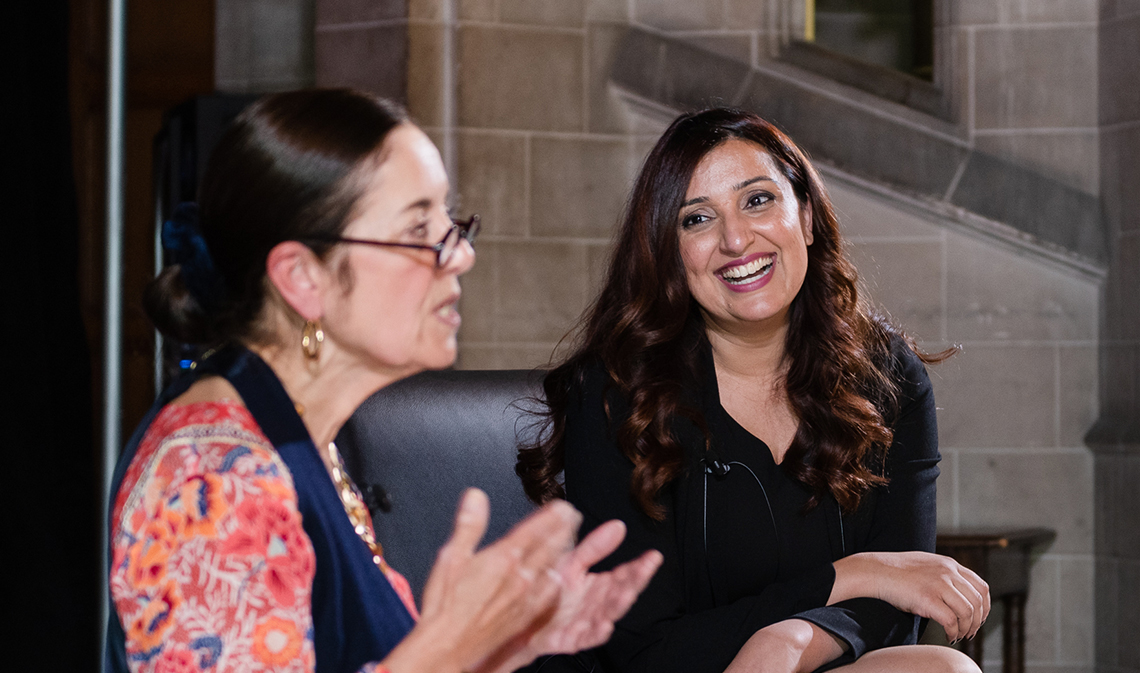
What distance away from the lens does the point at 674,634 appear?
59.1 inches

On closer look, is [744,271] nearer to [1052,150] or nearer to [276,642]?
A: [276,642]

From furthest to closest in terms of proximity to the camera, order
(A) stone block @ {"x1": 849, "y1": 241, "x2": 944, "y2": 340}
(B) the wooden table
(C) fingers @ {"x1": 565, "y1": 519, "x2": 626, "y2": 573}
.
A: (A) stone block @ {"x1": 849, "y1": 241, "x2": 944, "y2": 340} → (B) the wooden table → (C) fingers @ {"x1": 565, "y1": 519, "x2": 626, "y2": 573}

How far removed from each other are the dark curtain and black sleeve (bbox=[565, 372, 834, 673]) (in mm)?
1626

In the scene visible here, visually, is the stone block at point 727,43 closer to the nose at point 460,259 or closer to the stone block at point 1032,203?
the stone block at point 1032,203

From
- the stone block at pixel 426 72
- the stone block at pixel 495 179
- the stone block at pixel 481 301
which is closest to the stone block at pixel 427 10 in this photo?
the stone block at pixel 426 72

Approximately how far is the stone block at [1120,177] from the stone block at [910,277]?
629mm

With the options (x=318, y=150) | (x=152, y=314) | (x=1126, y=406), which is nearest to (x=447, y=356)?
(x=318, y=150)

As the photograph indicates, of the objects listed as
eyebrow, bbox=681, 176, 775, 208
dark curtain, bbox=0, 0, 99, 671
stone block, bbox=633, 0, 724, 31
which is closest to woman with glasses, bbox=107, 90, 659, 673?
eyebrow, bbox=681, 176, 775, 208

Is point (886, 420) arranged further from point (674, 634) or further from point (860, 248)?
point (860, 248)

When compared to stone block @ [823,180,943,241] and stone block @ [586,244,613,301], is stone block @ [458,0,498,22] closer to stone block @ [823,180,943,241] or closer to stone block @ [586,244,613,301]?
stone block @ [586,244,613,301]

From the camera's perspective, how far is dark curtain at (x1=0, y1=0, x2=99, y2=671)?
8.09 ft

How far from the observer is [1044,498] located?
3.43 meters

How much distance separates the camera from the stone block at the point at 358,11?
3.23 m

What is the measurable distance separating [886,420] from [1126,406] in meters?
2.13
